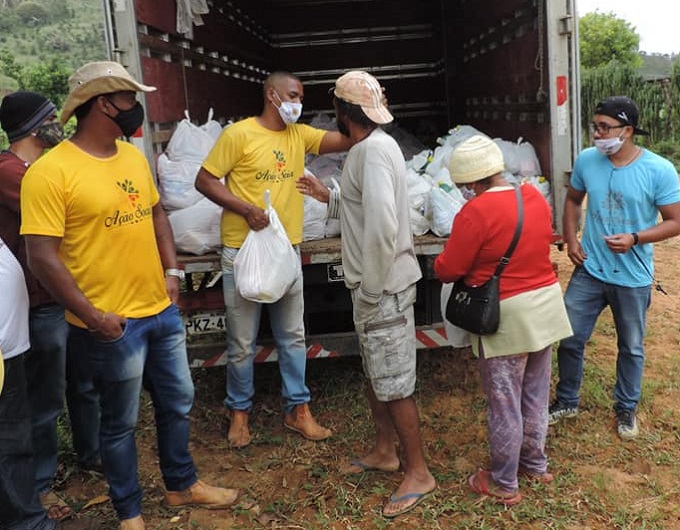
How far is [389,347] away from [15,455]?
151 centimetres

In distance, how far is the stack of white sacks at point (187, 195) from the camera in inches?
141

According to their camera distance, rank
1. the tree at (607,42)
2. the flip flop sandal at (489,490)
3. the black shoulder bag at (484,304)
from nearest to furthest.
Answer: the black shoulder bag at (484,304), the flip flop sandal at (489,490), the tree at (607,42)

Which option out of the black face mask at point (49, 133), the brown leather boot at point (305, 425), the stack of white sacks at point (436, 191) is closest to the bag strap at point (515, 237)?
the stack of white sacks at point (436, 191)

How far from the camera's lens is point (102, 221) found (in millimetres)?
2455

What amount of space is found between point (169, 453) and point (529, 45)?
10.1 ft

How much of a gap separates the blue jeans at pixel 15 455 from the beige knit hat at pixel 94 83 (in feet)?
3.24

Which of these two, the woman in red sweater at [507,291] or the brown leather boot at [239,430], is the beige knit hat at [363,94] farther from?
the brown leather boot at [239,430]

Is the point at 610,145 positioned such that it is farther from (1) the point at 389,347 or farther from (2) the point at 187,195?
(2) the point at 187,195

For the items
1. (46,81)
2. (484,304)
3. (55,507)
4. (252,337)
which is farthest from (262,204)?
(46,81)

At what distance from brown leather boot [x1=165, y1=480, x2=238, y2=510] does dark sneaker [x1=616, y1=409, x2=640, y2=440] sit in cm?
200

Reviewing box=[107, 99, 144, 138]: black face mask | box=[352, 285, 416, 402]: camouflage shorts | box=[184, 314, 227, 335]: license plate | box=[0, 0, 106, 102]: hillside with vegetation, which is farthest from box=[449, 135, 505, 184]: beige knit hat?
box=[0, 0, 106, 102]: hillside with vegetation

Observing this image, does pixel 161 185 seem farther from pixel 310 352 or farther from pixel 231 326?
pixel 310 352

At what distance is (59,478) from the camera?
135 inches

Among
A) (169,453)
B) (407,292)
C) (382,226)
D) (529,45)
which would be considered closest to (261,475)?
(169,453)
